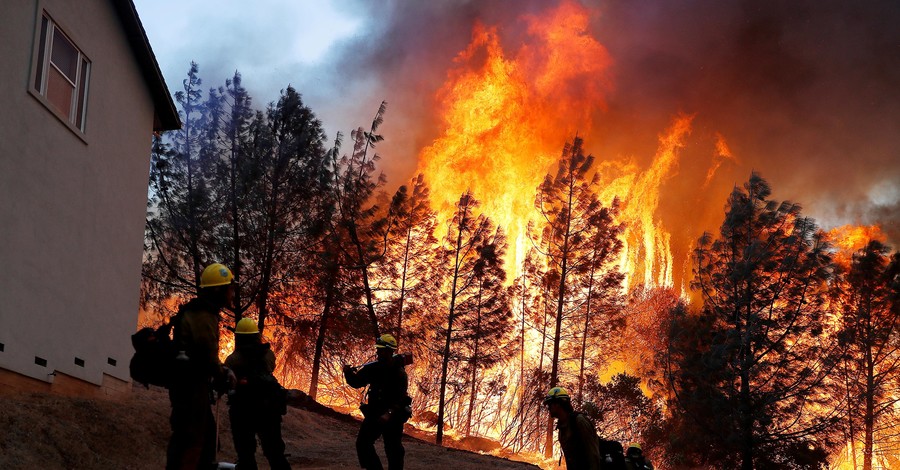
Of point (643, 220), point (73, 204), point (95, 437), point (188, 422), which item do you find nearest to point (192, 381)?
point (188, 422)

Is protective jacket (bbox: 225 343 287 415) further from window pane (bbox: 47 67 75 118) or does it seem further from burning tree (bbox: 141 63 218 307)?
burning tree (bbox: 141 63 218 307)

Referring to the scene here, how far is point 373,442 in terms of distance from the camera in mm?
8820

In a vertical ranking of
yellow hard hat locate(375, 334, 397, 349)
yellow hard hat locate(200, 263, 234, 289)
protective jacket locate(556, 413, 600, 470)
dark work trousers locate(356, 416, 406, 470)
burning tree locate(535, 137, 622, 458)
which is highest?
burning tree locate(535, 137, 622, 458)

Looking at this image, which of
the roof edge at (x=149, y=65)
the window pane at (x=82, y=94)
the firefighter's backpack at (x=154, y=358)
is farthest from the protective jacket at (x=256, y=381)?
the roof edge at (x=149, y=65)

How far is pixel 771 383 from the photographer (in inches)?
1089

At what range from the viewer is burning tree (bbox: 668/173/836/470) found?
25828 millimetres

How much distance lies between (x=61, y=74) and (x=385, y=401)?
23.8ft

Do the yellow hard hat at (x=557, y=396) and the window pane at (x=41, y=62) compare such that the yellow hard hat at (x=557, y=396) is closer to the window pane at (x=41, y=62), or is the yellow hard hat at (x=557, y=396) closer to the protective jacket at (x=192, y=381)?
the protective jacket at (x=192, y=381)

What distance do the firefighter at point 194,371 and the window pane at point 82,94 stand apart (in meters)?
7.53

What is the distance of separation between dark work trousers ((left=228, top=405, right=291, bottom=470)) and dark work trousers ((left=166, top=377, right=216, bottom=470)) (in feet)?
7.18

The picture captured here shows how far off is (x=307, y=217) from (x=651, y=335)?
2994 cm

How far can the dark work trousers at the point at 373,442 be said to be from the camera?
875 cm

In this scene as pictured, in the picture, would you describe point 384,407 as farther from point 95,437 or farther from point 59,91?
point 59,91

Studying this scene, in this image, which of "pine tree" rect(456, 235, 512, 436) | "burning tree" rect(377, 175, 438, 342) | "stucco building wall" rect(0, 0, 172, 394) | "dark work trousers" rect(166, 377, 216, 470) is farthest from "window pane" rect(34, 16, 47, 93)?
"pine tree" rect(456, 235, 512, 436)
